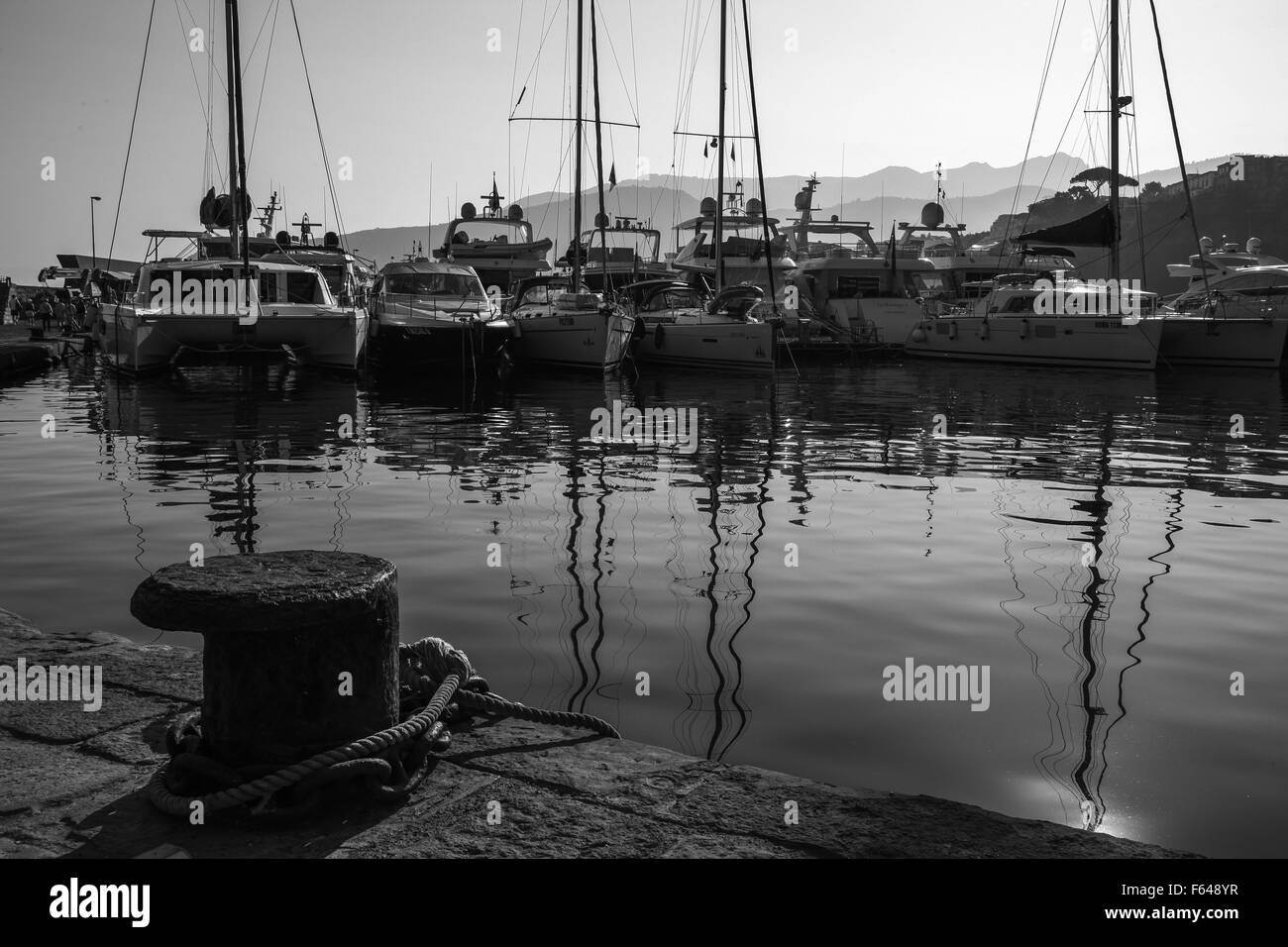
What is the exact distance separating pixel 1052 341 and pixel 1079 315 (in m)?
0.98

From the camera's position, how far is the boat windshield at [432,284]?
2762 centimetres

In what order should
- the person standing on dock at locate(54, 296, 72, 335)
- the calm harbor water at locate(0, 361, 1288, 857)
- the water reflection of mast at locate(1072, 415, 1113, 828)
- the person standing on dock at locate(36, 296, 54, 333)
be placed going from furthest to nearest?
the person standing on dock at locate(36, 296, 54, 333), the person standing on dock at locate(54, 296, 72, 335), the calm harbor water at locate(0, 361, 1288, 857), the water reflection of mast at locate(1072, 415, 1113, 828)

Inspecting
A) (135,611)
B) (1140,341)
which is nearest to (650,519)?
(135,611)

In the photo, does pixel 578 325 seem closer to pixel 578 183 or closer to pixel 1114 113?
pixel 578 183

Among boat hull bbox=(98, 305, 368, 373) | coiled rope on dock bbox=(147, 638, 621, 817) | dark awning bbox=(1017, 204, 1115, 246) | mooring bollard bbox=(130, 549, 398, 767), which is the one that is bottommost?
coiled rope on dock bbox=(147, 638, 621, 817)

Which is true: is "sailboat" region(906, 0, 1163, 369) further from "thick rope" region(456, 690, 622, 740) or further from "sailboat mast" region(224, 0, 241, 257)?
"thick rope" region(456, 690, 622, 740)

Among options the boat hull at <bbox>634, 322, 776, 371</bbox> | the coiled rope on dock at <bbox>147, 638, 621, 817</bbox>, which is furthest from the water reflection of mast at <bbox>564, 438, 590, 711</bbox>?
the boat hull at <bbox>634, 322, 776, 371</bbox>

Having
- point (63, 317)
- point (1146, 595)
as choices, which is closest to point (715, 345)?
point (1146, 595)

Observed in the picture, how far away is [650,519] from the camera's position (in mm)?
9273

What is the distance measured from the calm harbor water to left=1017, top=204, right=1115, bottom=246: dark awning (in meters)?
14.3

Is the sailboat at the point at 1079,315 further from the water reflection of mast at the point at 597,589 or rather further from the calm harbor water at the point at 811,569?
the water reflection of mast at the point at 597,589

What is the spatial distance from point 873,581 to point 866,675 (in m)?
1.92

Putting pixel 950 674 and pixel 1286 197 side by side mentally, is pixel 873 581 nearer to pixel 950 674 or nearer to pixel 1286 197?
pixel 950 674

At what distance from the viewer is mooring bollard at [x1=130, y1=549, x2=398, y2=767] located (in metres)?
3.21
